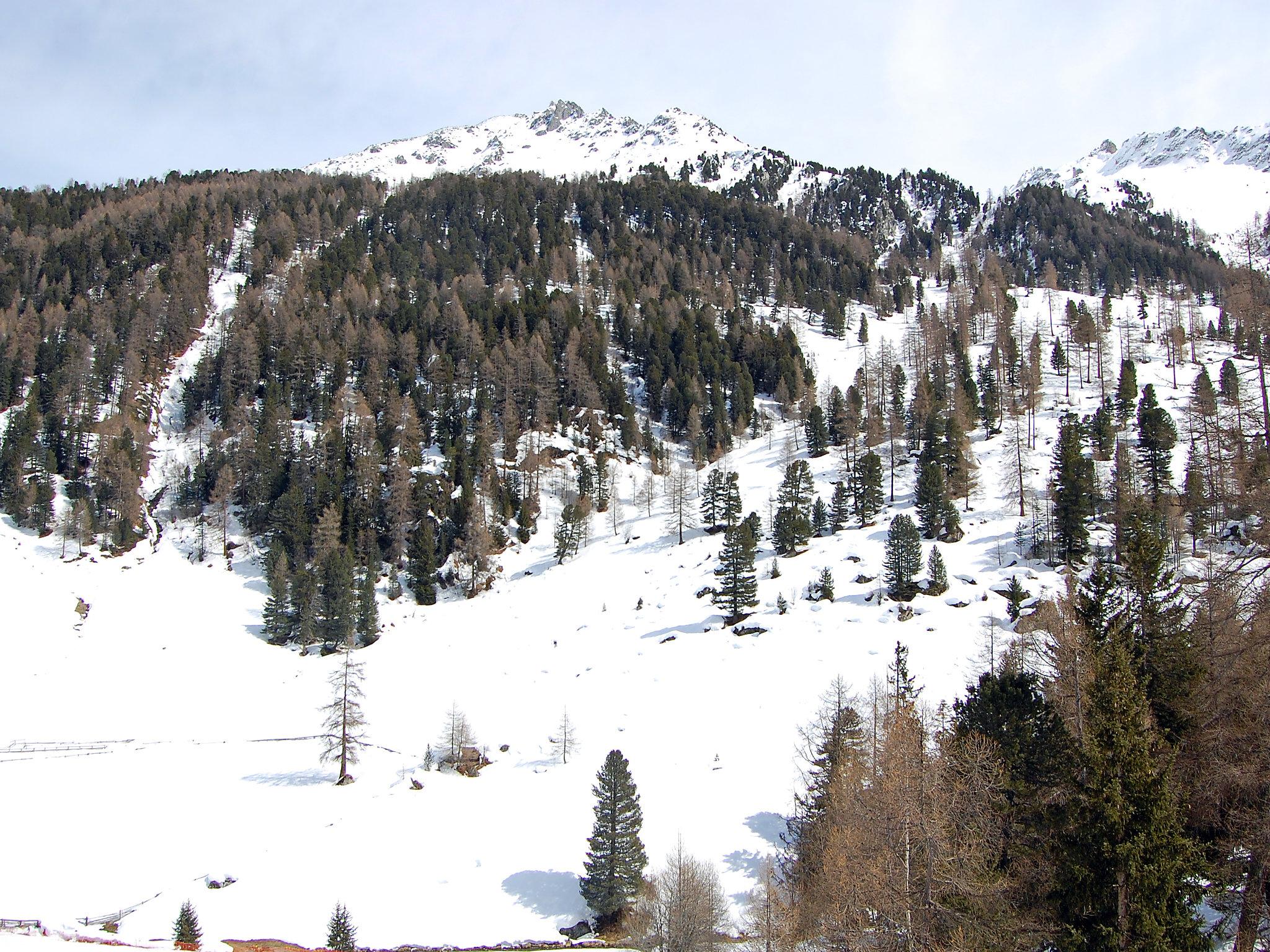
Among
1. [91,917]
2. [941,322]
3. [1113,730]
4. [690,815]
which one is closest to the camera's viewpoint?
[1113,730]

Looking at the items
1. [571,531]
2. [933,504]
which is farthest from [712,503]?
[933,504]

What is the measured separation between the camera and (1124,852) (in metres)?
12.4

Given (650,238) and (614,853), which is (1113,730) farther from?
(650,238)

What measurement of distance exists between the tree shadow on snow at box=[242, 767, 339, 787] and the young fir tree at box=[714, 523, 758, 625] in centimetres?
3560

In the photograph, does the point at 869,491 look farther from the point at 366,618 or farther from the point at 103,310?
the point at 103,310

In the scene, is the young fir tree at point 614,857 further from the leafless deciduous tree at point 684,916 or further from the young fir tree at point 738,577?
the young fir tree at point 738,577

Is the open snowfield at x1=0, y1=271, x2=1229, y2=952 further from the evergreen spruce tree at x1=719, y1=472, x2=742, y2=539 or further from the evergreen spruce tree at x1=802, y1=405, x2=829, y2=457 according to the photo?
the evergreen spruce tree at x1=802, y1=405, x2=829, y2=457

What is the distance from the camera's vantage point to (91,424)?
9362 centimetres

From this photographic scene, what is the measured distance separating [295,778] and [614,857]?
26.9 metres

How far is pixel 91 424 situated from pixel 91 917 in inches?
3353

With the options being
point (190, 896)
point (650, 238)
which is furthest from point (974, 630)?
point (650, 238)

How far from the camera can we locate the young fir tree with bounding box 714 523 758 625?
64688mm

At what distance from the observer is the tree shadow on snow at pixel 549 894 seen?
33.2 metres

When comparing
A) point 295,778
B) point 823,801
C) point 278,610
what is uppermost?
Answer: point 278,610
